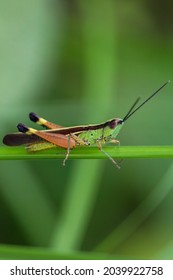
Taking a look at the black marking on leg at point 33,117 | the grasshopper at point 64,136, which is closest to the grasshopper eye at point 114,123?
→ the grasshopper at point 64,136

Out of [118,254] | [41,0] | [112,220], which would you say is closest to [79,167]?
[112,220]

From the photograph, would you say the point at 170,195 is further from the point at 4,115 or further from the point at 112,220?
the point at 4,115

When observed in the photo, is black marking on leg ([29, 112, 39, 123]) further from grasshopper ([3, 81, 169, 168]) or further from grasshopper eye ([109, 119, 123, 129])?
grasshopper eye ([109, 119, 123, 129])

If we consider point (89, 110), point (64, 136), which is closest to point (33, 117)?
point (64, 136)

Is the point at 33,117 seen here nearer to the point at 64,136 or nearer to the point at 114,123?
the point at 64,136

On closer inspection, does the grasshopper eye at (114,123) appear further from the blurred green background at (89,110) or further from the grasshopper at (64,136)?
the blurred green background at (89,110)

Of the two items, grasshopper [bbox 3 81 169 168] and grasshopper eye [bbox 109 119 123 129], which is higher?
grasshopper eye [bbox 109 119 123 129]

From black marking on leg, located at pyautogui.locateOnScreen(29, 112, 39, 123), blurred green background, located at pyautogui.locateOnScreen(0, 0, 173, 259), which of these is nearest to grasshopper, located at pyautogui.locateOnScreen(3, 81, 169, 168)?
black marking on leg, located at pyautogui.locateOnScreen(29, 112, 39, 123)
